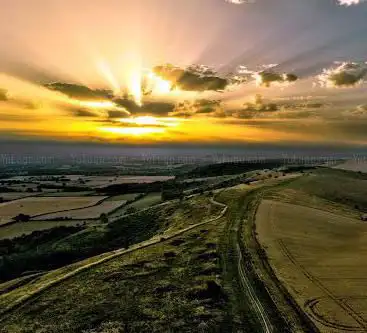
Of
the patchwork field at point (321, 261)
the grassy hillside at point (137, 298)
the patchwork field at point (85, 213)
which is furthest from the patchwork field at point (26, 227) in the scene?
the patchwork field at point (321, 261)

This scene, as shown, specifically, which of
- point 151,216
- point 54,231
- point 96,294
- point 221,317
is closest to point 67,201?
point 54,231

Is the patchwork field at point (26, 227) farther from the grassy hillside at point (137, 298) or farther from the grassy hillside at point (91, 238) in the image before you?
the grassy hillside at point (137, 298)

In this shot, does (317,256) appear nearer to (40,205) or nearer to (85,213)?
(85,213)

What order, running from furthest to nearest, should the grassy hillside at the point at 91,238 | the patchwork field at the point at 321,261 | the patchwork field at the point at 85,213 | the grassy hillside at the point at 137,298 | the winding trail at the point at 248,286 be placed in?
the patchwork field at the point at 85,213, the grassy hillside at the point at 91,238, the grassy hillside at the point at 137,298, the patchwork field at the point at 321,261, the winding trail at the point at 248,286

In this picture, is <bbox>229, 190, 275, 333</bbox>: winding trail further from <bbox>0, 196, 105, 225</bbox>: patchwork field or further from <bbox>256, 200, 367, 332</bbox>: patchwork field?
<bbox>0, 196, 105, 225</bbox>: patchwork field

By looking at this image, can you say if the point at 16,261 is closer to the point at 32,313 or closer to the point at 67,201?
the point at 32,313

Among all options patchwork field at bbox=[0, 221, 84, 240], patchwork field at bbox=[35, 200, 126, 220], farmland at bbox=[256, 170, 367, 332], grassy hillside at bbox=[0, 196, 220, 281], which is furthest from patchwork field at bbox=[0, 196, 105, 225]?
farmland at bbox=[256, 170, 367, 332]
